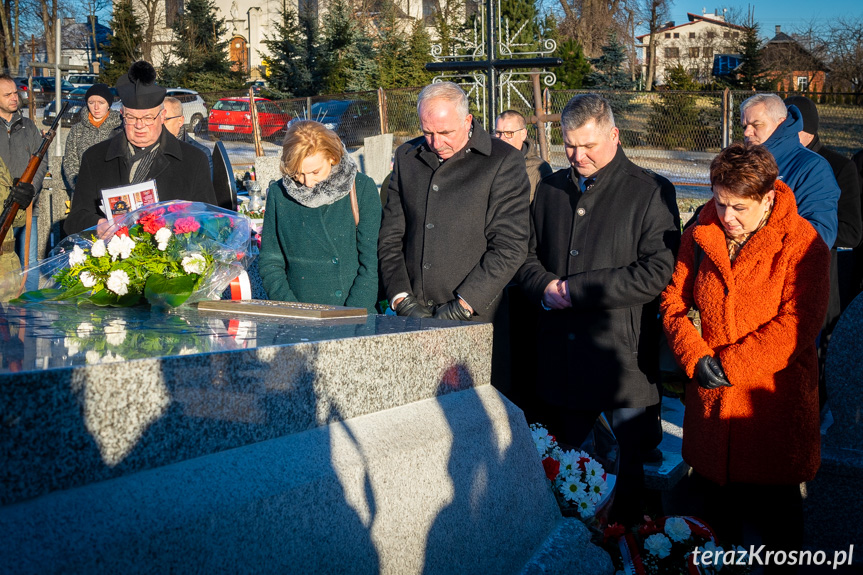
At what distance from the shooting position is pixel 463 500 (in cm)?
236

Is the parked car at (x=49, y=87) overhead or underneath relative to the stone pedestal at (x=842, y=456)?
overhead

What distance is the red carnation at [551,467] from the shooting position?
2795 mm

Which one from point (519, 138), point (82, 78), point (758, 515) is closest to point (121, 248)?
point (758, 515)

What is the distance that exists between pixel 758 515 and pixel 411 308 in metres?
1.57

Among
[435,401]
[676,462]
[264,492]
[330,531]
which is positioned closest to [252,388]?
[264,492]

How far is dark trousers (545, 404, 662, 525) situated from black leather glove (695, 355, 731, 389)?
0.52 m

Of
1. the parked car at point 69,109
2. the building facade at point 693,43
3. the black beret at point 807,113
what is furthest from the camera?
the building facade at point 693,43

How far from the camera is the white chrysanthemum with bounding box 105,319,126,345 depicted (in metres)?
2.05

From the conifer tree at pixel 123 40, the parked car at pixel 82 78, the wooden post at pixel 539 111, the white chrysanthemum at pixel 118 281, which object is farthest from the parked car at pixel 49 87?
the white chrysanthemum at pixel 118 281

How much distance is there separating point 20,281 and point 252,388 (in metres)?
1.54

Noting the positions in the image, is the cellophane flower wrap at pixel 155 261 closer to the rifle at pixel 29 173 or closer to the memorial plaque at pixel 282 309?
the memorial plaque at pixel 282 309

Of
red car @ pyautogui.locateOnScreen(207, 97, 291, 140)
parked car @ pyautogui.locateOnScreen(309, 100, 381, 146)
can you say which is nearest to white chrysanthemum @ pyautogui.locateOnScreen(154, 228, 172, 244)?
parked car @ pyautogui.locateOnScreen(309, 100, 381, 146)

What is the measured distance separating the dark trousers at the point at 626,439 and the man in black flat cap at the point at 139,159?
84.4 inches

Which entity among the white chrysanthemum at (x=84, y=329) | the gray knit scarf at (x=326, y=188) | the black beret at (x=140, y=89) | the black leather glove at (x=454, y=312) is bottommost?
the black leather glove at (x=454, y=312)
